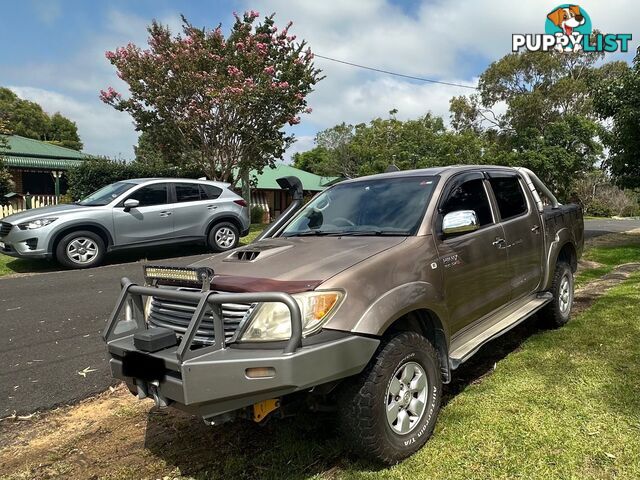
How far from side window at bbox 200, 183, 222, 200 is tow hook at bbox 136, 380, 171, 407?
871 centimetres

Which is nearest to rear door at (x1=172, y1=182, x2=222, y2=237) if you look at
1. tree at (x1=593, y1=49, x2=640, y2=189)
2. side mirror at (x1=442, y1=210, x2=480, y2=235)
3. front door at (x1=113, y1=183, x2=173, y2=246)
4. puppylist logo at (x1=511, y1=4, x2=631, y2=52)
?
front door at (x1=113, y1=183, x2=173, y2=246)

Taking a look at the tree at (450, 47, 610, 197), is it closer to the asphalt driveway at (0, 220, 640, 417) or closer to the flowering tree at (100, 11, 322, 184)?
the flowering tree at (100, 11, 322, 184)

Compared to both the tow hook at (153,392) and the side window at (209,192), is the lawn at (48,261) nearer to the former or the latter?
the side window at (209,192)

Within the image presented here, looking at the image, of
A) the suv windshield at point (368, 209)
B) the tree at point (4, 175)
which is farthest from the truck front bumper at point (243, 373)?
the tree at point (4, 175)

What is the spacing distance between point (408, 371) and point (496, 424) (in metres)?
0.83

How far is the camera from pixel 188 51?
15227mm

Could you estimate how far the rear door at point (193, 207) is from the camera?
10.6 meters

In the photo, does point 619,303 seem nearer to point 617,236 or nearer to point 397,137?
point 617,236

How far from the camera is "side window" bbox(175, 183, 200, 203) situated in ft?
35.2

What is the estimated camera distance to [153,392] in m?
2.67

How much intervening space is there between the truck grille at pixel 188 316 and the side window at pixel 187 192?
795 centimetres

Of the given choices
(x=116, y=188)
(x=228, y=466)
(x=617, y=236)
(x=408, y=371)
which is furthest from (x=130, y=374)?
(x=617, y=236)

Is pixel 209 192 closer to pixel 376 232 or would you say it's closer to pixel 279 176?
pixel 376 232

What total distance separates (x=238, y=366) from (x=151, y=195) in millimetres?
8726
